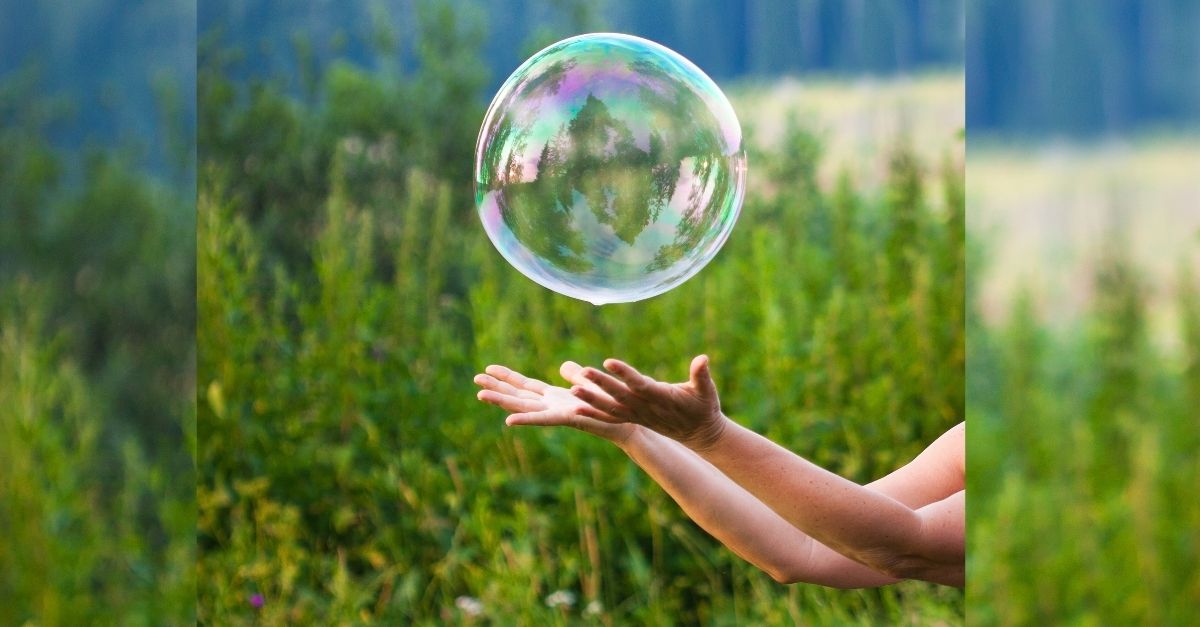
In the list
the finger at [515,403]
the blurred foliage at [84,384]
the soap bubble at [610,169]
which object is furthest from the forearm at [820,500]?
the blurred foliage at [84,384]

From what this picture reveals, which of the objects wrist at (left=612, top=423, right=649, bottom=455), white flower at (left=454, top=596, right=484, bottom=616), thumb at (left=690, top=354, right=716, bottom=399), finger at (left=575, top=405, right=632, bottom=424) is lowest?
white flower at (left=454, top=596, right=484, bottom=616)

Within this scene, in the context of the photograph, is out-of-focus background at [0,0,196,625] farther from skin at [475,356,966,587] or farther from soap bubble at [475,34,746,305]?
skin at [475,356,966,587]

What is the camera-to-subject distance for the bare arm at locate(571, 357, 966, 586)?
1468mm

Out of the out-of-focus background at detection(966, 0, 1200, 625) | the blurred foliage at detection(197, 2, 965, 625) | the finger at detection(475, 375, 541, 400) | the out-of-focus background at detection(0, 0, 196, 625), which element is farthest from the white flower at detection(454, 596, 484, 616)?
the out-of-focus background at detection(966, 0, 1200, 625)

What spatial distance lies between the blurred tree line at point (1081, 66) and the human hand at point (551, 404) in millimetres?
560

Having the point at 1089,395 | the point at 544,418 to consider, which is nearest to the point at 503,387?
the point at 544,418

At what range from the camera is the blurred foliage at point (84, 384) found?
85.2 inches

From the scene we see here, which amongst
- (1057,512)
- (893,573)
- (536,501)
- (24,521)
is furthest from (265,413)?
(1057,512)

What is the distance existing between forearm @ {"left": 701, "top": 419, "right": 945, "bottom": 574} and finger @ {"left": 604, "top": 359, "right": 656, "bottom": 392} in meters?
0.18

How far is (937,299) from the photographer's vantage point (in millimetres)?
3209

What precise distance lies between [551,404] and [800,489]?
0.34 metres

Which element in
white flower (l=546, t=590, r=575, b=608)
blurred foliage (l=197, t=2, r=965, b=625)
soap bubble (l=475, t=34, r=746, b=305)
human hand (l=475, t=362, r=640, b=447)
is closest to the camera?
human hand (l=475, t=362, r=640, b=447)

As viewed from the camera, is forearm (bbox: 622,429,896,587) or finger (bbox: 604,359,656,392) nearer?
finger (bbox: 604,359,656,392)

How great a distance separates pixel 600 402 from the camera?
1461mm
